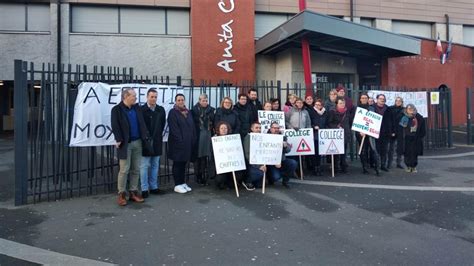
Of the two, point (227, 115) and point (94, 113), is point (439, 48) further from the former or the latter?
point (94, 113)

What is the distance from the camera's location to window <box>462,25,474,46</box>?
25391 mm

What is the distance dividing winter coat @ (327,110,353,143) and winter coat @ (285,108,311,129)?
2.13 feet

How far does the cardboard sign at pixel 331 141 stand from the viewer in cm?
967

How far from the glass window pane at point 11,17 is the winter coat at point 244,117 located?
14.7m

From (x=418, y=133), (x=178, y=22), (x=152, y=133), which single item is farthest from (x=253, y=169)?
(x=178, y=22)

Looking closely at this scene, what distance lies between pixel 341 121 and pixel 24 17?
1577cm

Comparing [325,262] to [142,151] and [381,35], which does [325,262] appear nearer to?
[142,151]

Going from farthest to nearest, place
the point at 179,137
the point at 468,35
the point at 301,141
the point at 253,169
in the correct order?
the point at 468,35, the point at 301,141, the point at 253,169, the point at 179,137

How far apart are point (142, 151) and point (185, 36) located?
13.6 meters

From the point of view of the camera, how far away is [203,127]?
8398 mm

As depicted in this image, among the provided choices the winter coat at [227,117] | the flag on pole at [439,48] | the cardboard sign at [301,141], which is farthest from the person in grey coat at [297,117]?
the flag on pole at [439,48]

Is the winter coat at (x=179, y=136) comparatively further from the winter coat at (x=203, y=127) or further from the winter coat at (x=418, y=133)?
the winter coat at (x=418, y=133)

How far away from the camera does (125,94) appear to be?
7.15 metres

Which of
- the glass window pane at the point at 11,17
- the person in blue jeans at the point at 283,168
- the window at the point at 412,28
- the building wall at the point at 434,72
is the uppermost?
the window at the point at 412,28
